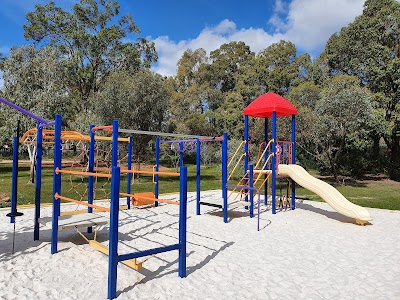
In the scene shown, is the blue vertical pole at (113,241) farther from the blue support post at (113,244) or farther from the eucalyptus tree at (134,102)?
the eucalyptus tree at (134,102)

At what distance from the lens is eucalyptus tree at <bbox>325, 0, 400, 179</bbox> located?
20078 millimetres

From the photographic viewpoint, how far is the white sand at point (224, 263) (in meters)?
4.05

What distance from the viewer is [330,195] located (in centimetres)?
865

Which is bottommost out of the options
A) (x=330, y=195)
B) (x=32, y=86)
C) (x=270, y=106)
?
(x=330, y=195)

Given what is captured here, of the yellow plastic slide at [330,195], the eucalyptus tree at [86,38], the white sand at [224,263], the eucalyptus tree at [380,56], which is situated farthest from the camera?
the eucalyptus tree at [86,38]

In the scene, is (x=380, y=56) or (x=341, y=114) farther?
(x=380, y=56)

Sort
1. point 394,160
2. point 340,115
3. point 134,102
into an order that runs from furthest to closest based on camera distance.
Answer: point 394,160, point 134,102, point 340,115

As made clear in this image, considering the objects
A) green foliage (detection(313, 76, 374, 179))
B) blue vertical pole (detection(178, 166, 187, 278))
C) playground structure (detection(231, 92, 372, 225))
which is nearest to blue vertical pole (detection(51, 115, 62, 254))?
blue vertical pole (detection(178, 166, 187, 278))

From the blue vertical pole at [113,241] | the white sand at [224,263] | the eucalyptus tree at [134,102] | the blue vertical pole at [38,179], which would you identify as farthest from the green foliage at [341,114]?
the blue vertical pole at [113,241]

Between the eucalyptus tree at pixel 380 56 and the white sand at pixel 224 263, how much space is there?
14891mm

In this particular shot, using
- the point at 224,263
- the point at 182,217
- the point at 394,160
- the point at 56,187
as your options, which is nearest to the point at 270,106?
the point at 224,263

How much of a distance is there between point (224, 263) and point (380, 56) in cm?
2091

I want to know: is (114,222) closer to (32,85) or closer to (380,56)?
(32,85)

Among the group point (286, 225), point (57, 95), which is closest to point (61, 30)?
point (57, 95)
